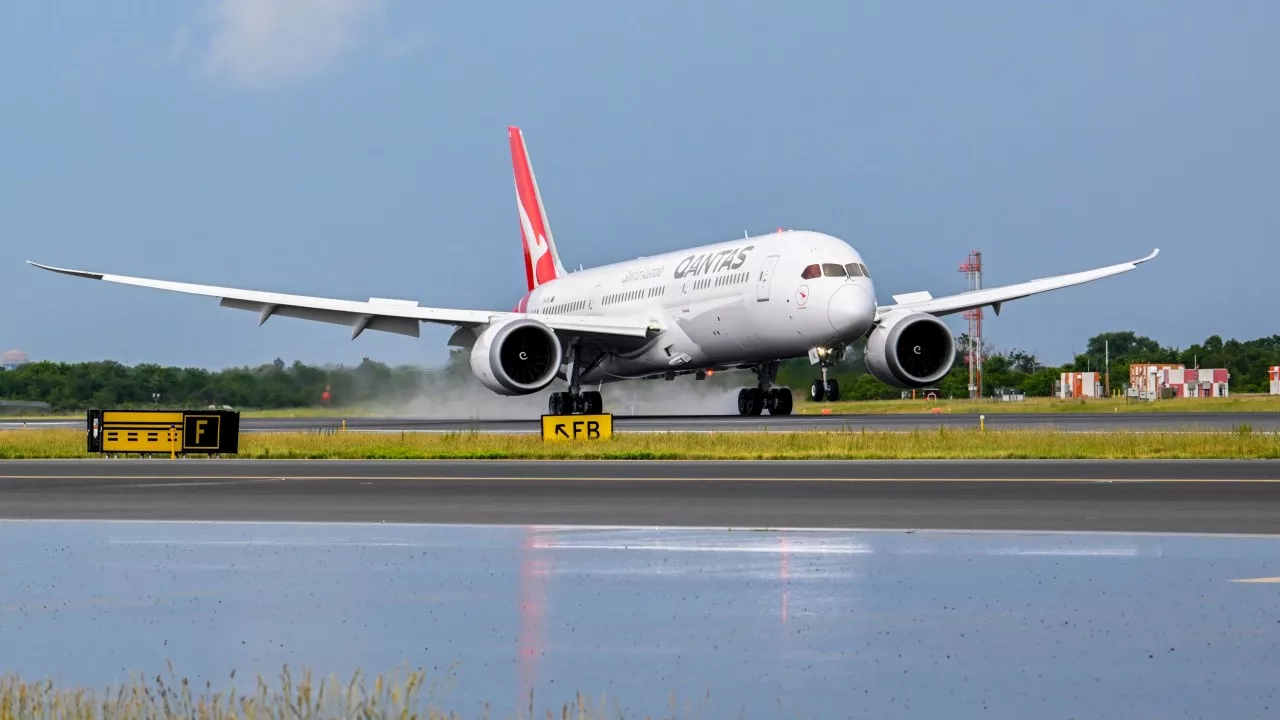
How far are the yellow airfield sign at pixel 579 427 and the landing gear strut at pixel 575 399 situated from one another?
14544mm

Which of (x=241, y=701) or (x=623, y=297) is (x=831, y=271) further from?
(x=241, y=701)

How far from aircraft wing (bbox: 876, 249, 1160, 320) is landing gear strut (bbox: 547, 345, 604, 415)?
8692mm

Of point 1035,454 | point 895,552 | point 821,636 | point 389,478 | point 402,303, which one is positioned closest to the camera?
point 821,636

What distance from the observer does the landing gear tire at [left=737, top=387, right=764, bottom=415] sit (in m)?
50.2

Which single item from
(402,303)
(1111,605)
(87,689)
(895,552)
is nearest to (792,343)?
(402,303)

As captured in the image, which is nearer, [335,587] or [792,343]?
[335,587]

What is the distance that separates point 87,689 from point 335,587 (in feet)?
12.7

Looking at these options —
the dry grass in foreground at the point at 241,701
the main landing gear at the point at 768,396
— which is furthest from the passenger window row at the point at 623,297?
the dry grass in foreground at the point at 241,701

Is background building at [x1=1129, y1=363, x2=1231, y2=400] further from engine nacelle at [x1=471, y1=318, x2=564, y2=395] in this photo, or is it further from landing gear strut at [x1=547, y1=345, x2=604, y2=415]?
engine nacelle at [x1=471, y1=318, x2=564, y2=395]

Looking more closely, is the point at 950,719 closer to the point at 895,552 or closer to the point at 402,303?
the point at 895,552

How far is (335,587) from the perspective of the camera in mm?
11539

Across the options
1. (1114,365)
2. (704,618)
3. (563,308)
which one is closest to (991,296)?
(563,308)

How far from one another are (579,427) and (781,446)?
18.1 ft

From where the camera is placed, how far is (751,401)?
165 feet
